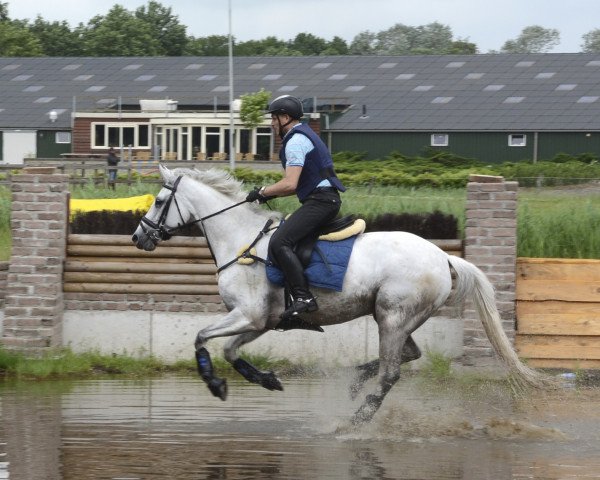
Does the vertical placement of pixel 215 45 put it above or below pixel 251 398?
above

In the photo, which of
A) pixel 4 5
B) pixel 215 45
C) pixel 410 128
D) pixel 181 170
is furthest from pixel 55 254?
pixel 215 45

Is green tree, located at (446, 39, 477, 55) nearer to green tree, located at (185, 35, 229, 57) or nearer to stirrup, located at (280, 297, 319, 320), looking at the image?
green tree, located at (185, 35, 229, 57)

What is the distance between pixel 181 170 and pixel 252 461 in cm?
315

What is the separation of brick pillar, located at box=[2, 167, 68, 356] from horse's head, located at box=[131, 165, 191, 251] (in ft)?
8.66

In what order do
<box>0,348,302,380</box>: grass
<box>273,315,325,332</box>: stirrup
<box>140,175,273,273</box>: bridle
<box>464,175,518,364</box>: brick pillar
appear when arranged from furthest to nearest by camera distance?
<box>464,175,518,364</box>: brick pillar < <box>0,348,302,380</box>: grass < <box>140,175,273,273</box>: bridle < <box>273,315,325,332</box>: stirrup

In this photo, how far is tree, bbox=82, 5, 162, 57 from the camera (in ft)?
324

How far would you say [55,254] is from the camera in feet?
41.4

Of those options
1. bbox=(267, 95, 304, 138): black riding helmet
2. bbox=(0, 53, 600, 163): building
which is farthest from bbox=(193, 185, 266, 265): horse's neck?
bbox=(0, 53, 600, 163): building

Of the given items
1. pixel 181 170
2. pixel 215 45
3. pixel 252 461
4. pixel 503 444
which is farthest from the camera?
pixel 215 45

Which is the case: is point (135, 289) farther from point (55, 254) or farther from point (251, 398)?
point (251, 398)

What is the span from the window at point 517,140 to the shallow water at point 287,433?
4340 centimetres

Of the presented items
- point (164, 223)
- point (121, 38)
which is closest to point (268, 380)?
point (164, 223)

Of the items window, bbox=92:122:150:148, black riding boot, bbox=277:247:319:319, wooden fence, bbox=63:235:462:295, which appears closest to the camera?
A: black riding boot, bbox=277:247:319:319

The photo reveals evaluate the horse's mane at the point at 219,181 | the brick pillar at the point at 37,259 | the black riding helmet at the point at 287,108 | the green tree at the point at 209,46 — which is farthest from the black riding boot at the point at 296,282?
the green tree at the point at 209,46
